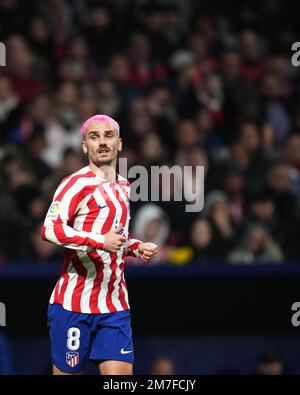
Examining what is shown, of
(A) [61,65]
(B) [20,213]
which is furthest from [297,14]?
(B) [20,213]

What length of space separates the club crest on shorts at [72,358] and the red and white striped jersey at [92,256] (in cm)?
25

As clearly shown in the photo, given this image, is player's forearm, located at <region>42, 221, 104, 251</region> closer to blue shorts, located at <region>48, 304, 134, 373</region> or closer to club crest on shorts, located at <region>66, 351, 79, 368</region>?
blue shorts, located at <region>48, 304, 134, 373</region>

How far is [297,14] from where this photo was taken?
13.9 m

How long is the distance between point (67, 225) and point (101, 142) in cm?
50

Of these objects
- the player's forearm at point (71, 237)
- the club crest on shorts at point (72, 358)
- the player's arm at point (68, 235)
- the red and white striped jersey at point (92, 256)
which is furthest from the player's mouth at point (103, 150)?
the club crest on shorts at point (72, 358)

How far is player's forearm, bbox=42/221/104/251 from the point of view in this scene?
6.54m

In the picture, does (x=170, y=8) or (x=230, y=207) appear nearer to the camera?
(x=230, y=207)

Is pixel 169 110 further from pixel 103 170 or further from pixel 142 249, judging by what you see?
pixel 142 249

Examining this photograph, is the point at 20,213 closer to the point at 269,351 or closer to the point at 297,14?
the point at 269,351

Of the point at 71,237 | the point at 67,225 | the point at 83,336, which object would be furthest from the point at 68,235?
the point at 83,336

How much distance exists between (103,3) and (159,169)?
2991mm

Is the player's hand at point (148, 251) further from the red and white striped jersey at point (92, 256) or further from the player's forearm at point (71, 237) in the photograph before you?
the player's forearm at point (71, 237)

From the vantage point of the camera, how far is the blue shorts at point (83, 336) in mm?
6797
